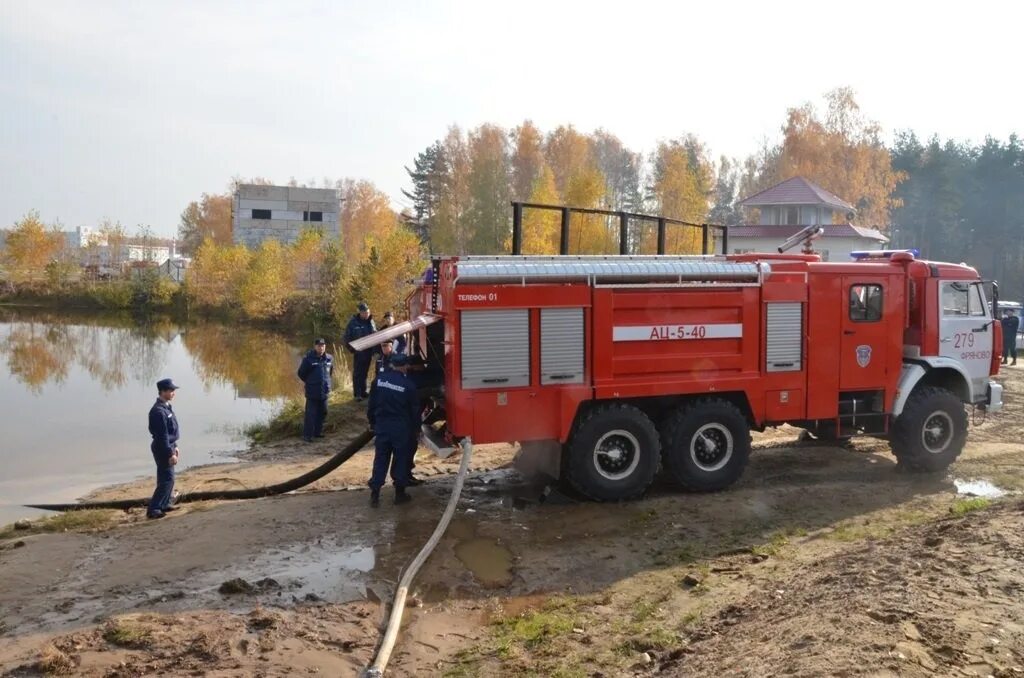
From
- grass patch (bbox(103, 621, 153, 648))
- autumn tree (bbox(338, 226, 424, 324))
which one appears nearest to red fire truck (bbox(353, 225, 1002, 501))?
grass patch (bbox(103, 621, 153, 648))

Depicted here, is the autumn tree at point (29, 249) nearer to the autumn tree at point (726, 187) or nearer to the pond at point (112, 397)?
the pond at point (112, 397)

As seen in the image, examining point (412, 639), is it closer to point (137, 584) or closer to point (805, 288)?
point (137, 584)

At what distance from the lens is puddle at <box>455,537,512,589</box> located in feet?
23.8

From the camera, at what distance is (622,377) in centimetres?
934

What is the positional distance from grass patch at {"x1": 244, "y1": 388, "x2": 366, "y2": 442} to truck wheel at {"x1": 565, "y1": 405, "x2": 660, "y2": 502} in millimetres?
5785

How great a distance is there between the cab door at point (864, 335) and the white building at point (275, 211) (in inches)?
2776

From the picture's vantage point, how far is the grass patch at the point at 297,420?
13.9 m

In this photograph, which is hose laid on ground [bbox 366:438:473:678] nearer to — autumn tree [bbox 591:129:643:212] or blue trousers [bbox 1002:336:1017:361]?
blue trousers [bbox 1002:336:1017:361]

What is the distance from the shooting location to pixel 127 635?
5.78 metres

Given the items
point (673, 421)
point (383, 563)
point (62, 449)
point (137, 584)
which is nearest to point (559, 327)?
point (673, 421)

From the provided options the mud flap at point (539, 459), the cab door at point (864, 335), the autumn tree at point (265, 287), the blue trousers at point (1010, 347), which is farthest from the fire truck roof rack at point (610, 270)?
the autumn tree at point (265, 287)

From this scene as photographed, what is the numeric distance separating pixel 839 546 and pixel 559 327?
3.57 metres

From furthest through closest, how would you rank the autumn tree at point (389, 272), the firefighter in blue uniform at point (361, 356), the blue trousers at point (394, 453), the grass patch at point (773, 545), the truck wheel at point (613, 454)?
the autumn tree at point (389, 272), the firefighter in blue uniform at point (361, 356), the blue trousers at point (394, 453), the truck wheel at point (613, 454), the grass patch at point (773, 545)

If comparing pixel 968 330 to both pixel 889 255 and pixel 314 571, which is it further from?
pixel 314 571
